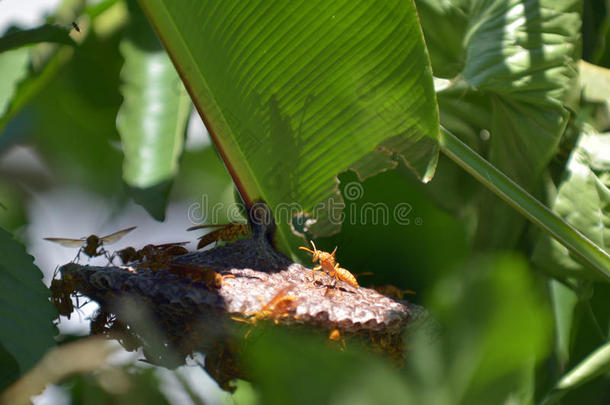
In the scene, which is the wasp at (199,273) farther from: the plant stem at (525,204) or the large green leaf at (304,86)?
the plant stem at (525,204)

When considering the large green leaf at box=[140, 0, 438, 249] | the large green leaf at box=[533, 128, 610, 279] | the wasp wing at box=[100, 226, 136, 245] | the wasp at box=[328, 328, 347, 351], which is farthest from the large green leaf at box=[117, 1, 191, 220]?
the large green leaf at box=[533, 128, 610, 279]

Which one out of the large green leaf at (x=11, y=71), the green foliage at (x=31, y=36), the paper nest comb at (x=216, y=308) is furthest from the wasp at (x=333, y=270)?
the large green leaf at (x=11, y=71)

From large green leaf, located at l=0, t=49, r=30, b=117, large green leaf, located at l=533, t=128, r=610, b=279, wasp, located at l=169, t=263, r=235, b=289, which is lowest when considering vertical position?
large green leaf, located at l=533, t=128, r=610, b=279

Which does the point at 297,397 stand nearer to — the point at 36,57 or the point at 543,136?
the point at 543,136

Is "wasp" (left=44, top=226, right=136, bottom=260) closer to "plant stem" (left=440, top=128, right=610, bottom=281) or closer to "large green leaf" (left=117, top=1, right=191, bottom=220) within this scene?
"large green leaf" (left=117, top=1, right=191, bottom=220)

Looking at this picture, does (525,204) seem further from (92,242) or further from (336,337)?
(92,242)

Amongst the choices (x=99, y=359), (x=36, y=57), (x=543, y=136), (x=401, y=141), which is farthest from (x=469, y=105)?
(x=36, y=57)

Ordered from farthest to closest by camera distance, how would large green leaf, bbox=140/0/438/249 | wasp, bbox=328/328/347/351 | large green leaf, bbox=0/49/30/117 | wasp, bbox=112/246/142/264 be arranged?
large green leaf, bbox=0/49/30/117 < wasp, bbox=112/246/142/264 < large green leaf, bbox=140/0/438/249 < wasp, bbox=328/328/347/351

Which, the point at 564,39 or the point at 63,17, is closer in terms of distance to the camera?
the point at 564,39
